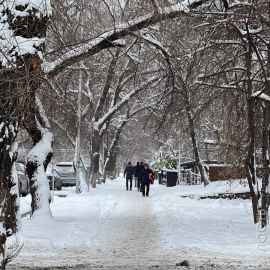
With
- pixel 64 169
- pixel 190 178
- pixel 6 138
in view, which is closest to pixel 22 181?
pixel 64 169

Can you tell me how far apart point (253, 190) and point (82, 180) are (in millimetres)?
17145

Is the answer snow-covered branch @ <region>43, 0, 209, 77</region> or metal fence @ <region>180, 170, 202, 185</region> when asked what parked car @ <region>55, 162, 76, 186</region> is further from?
snow-covered branch @ <region>43, 0, 209, 77</region>

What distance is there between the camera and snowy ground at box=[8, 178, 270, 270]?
8.05 metres

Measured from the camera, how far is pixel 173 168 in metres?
35.1

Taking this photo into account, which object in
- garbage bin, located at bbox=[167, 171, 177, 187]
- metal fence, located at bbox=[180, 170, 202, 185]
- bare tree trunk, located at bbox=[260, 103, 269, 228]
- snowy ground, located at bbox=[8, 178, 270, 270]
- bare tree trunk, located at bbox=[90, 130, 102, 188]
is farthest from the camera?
garbage bin, located at bbox=[167, 171, 177, 187]

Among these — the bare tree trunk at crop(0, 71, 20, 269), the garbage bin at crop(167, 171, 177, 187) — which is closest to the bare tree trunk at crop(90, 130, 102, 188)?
the garbage bin at crop(167, 171, 177, 187)

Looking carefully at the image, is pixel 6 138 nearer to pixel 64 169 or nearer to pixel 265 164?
pixel 265 164

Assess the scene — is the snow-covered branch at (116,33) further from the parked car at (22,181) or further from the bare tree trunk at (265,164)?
the parked car at (22,181)

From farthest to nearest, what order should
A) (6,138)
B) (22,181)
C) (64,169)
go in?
1. (64,169)
2. (22,181)
3. (6,138)

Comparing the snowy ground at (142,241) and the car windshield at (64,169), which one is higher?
the car windshield at (64,169)

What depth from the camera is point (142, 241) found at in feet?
33.9

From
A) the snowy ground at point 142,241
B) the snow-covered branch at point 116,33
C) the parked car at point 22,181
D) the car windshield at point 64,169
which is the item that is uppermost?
the snow-covered branch at point 116,33

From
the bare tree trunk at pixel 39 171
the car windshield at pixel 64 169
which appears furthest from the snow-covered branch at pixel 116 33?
the car windshield at pixel 64 169

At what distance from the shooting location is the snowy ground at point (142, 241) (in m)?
8.05
